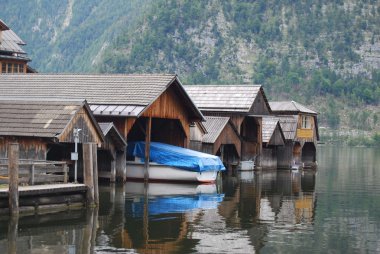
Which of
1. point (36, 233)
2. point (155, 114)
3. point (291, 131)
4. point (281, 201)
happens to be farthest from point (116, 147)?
point (291, 131)

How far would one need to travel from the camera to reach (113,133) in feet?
151

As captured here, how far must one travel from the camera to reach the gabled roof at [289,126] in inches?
2756

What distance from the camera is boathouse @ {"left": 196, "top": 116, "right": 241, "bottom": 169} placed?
5800cm

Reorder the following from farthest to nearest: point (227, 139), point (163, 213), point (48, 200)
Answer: point (227, 139) < point (163, 213) < point (48, 200)

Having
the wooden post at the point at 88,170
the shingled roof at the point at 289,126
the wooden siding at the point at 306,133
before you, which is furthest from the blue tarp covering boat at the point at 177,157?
the wooden siding at the point at 306,133

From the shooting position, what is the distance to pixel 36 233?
28.3 m

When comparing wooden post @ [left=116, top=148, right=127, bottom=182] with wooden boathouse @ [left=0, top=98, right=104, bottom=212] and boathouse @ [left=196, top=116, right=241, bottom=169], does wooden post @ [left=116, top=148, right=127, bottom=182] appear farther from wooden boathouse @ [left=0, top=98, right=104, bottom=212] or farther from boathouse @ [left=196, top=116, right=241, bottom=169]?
boathouse @ [left=196, top=116, right=241, bottom=169]

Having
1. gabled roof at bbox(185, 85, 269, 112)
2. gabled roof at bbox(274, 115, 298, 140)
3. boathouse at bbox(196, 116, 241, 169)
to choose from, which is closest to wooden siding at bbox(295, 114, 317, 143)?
gabled roof at bbox(274, 115, 298, 140)

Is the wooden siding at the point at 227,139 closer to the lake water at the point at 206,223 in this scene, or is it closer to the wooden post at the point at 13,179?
the lake water at the point at 206,223

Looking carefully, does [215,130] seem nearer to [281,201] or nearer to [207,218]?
[281,201]

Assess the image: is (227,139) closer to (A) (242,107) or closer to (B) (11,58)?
(A) (242,107)

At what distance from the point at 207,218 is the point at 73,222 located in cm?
567

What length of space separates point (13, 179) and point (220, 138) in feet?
97.7

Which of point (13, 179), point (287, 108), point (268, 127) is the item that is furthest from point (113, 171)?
point (287, 108)
